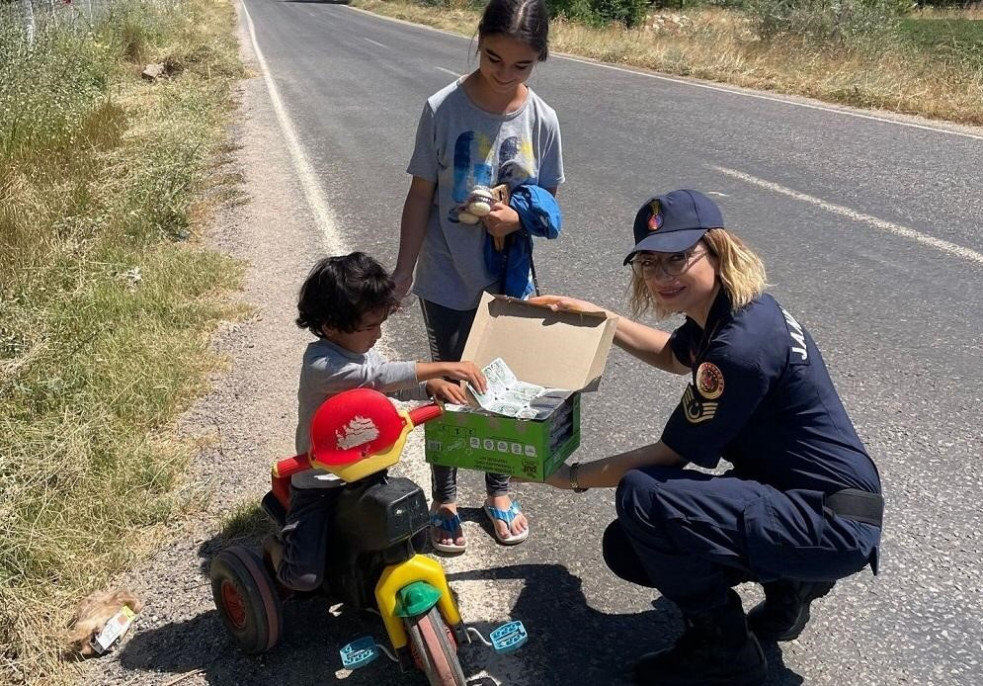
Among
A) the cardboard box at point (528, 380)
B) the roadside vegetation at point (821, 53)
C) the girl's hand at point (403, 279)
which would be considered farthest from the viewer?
the roadside vegetation at point (821, 53)

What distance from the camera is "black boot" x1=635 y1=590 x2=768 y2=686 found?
97.3 inches

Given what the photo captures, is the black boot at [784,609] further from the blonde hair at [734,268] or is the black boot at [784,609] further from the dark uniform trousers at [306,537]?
the dark uniform trousers at [306,537]

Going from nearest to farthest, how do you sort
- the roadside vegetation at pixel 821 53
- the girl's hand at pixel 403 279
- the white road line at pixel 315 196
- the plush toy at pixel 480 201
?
the plush toy at pixel 480 201, the girl's hand at pixel 403 279, the white road line at pixel 315 196, the roadside vegetation at pixel 821 53

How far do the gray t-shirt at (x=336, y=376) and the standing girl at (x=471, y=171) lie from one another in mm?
364

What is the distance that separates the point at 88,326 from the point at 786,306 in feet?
13.0

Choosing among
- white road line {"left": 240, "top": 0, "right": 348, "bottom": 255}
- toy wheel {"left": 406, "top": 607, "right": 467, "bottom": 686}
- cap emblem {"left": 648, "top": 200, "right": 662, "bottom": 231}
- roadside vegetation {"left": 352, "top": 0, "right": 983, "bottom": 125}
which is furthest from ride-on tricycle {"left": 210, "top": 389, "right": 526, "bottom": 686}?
roadside vegetation {"left": 352, "top": 0, "right": 983, "bottom": 125}

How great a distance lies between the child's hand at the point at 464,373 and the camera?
2.63 meters

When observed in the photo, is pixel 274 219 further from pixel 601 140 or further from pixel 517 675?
pixel 517 675

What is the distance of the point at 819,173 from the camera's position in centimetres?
841

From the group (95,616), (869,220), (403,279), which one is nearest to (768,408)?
(403,279)

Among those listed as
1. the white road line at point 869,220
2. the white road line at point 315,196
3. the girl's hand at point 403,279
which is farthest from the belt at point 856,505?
the white road line at point 869,220

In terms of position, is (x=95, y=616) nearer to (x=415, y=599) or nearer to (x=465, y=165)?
(x=415, y=599)

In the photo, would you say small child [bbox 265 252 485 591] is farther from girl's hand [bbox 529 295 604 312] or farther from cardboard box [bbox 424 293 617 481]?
girl's hand [bbox 529 295 604 312]

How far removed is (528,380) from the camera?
2922mm
